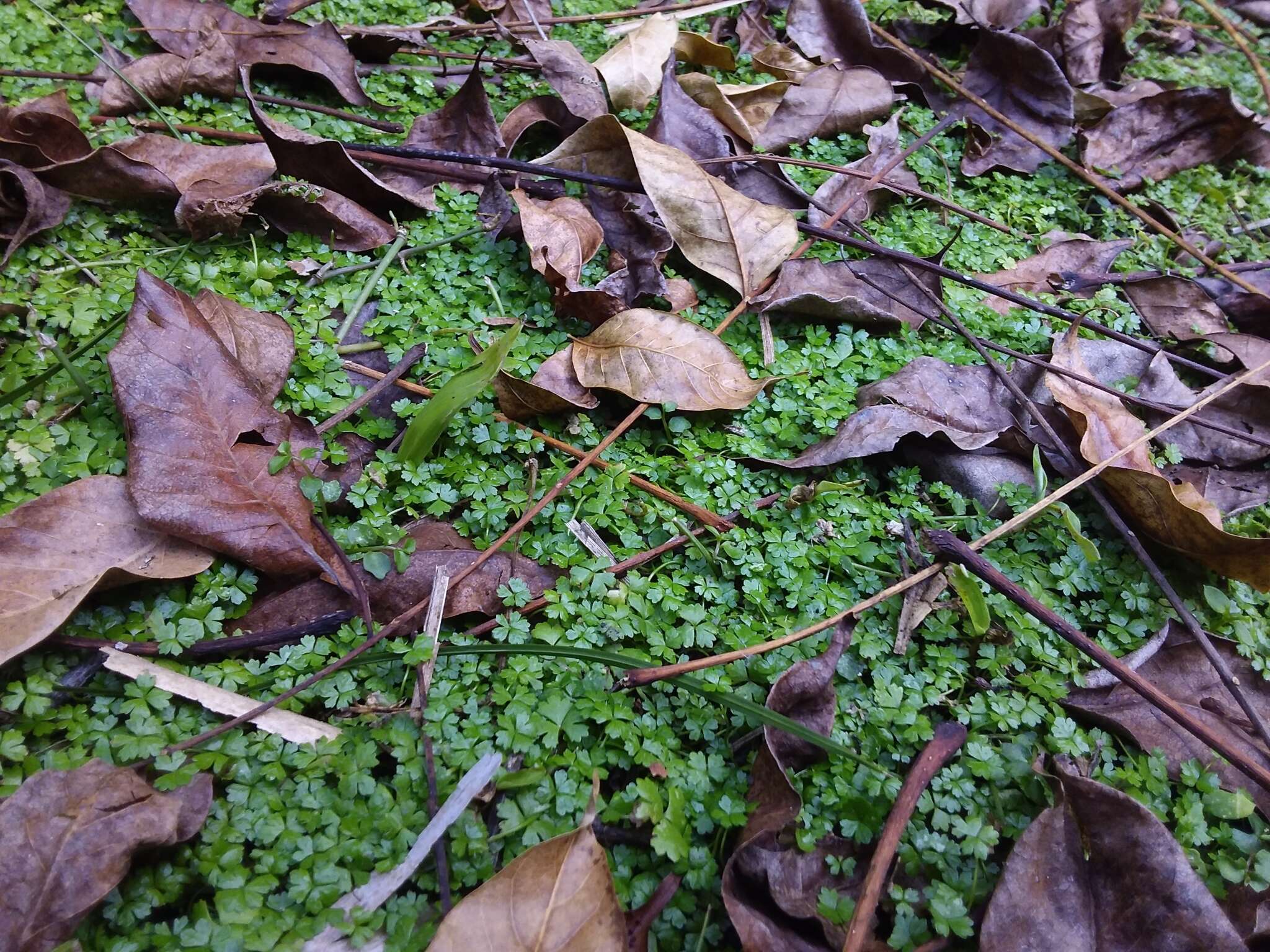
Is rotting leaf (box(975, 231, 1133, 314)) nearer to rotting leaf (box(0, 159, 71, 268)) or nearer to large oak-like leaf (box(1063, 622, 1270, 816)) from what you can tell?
large oak-like leaf (box(1063, 622, 1270, 816))

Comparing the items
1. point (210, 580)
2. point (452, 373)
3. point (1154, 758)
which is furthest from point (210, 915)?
point (1154, 758)

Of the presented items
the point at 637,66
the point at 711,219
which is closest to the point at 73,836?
the point at 711,219

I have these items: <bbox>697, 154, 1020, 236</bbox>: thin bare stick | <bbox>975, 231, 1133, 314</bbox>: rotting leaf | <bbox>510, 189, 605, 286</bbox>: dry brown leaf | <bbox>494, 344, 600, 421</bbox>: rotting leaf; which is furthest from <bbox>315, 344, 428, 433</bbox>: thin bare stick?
<bbox>975, 231, 1133, 314</bbox>: rotting leaf

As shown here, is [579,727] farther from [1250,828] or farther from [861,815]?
[1250,828]

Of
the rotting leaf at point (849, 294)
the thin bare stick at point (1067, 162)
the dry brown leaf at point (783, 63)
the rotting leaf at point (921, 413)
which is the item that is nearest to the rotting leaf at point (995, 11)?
the thin bare stick at point (1067, 162)

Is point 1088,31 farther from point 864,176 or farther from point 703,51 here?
point 703,51

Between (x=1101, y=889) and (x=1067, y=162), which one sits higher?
(x=1067, y=162)
